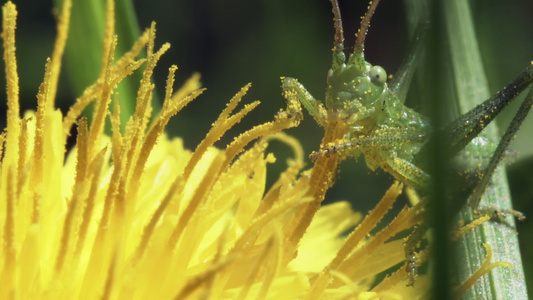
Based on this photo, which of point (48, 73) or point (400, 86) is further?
point (400, 86)

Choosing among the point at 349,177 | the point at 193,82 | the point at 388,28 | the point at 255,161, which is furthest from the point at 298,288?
the point at 388,28

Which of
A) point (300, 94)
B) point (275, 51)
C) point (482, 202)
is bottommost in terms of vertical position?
point (482, 202)

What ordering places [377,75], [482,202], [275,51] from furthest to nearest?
[275,51] → [377,75] → [482,202]

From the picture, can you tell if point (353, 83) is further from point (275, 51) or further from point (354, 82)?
point (275, 51)

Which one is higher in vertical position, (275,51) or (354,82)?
(275,51)

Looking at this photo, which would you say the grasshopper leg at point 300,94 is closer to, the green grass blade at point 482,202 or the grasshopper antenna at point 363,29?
the grasshopper antenna at point 363,29

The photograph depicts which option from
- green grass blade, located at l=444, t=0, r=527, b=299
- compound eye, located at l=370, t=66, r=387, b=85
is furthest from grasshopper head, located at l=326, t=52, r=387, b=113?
green grass blade, located at l=444, t=0, r=527, b=299

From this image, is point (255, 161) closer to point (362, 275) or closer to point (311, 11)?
point (362, 275)

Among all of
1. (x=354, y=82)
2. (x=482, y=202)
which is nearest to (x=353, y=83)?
(x=354, y=82)
